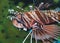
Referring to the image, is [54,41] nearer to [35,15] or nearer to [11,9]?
[35,15]

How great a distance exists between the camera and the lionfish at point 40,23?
4.37ft

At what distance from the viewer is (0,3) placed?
1.40 meters

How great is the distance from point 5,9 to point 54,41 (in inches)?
15.1

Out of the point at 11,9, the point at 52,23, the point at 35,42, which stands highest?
the point at 11,9

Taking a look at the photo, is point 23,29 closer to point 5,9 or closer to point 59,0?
point 5,9

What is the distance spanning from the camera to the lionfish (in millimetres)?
1331

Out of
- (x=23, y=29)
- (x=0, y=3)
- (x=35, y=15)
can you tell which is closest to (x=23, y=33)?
(x=23, y=29)

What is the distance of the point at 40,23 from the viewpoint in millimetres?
1345

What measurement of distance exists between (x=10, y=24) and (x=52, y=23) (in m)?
0.27

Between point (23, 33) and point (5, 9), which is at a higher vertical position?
point (5, 9)

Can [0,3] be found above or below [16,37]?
above

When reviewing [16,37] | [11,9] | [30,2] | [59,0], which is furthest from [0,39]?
[59,0]

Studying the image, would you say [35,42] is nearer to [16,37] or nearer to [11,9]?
[16,37]

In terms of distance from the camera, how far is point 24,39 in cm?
135
